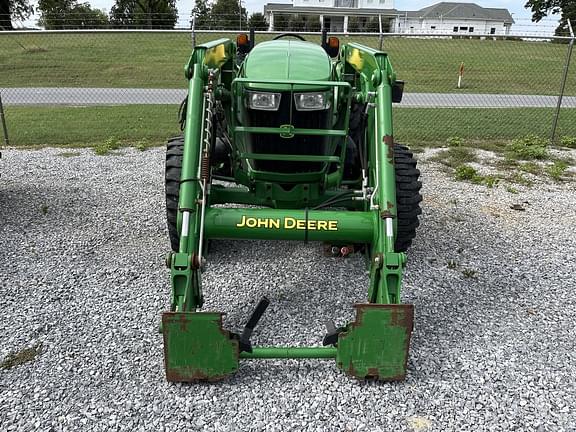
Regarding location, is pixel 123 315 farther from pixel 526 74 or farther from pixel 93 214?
pixel 526 74

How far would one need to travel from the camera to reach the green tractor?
125 inches

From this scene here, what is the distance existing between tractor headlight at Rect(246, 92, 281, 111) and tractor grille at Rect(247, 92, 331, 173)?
4 centimetres

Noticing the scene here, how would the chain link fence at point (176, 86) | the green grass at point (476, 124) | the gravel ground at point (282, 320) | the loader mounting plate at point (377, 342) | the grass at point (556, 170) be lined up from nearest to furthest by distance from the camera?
the gravel ground at point (282, 320) < the loader mounting plate at point (377, 342) < the grass at point (556, 170) < the green grass at point (476, 124) < the chain link fence at point (176, 86)

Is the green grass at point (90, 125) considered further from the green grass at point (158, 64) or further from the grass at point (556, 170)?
the grass at point (556, 170)

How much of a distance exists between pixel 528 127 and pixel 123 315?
954 centimetres

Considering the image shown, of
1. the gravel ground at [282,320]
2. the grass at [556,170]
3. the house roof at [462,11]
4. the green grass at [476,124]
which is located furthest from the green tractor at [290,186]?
the house roof at [462,11]

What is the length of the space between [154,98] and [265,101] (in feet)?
35.2

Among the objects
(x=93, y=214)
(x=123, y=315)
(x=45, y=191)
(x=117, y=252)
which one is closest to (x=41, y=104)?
(x=45, y=191)

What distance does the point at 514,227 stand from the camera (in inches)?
231

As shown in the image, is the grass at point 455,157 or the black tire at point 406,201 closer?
the black tire at point 406,201

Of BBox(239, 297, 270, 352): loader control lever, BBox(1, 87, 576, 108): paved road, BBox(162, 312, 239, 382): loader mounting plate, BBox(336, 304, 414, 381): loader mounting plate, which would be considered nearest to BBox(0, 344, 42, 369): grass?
BBox(162, 312, 239, 382): loader mounting plate

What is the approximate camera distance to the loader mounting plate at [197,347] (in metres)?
3.11

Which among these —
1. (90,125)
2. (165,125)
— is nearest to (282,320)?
(165,125)

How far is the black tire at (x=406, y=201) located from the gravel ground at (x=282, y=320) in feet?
1.07
